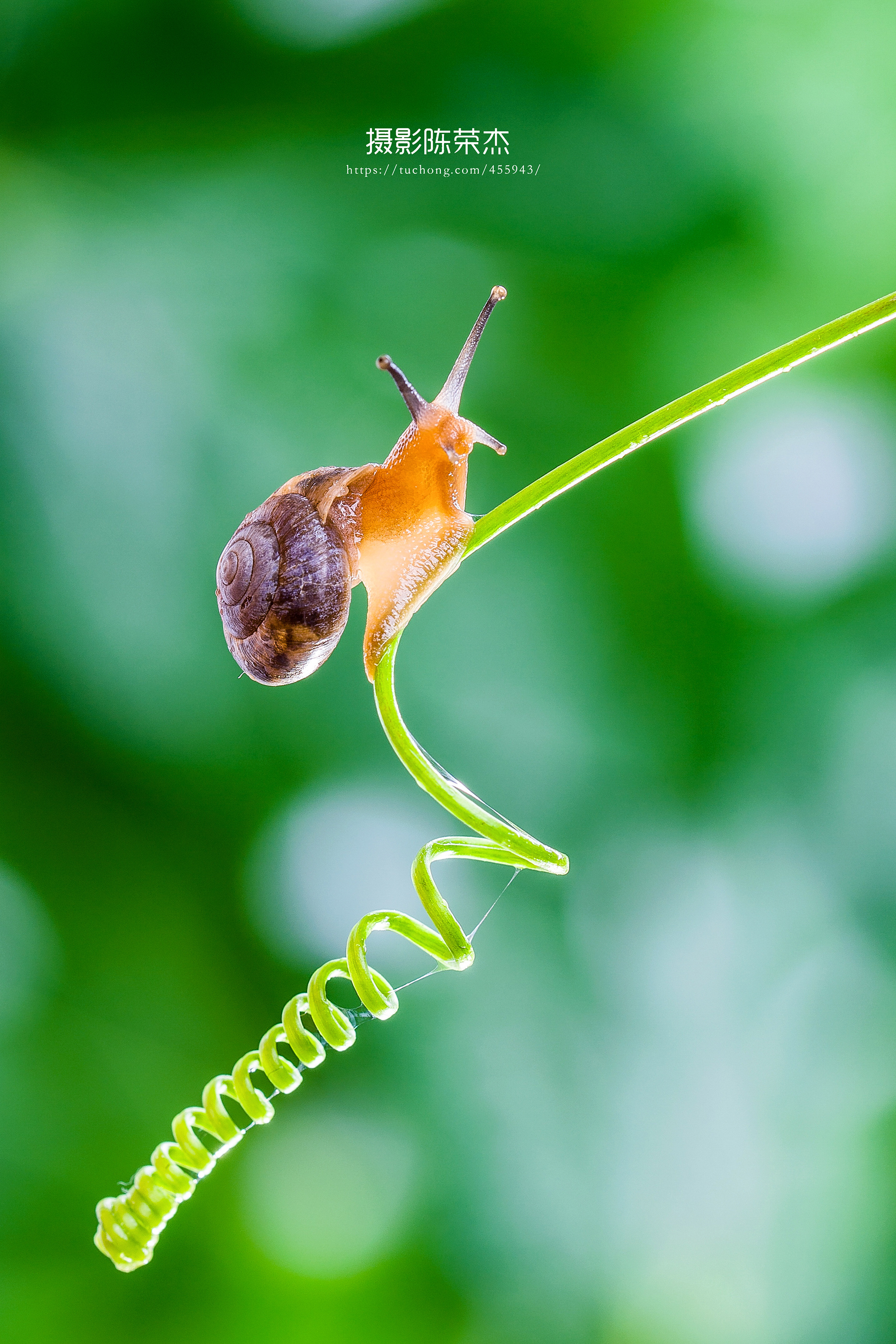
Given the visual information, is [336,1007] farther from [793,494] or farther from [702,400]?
[793,494]

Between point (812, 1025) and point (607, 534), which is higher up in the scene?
point (607, 534)

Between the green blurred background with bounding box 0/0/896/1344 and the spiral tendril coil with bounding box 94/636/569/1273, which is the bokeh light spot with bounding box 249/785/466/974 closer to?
the green blurred background with bounding box 0/0/896/1344

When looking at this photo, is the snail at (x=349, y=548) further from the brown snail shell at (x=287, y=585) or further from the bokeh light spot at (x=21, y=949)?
the bokeh light spot at (x=21, y=949)

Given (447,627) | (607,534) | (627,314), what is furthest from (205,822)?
(627,314)

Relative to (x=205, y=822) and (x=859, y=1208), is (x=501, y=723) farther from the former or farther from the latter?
(x=859, y=1208)

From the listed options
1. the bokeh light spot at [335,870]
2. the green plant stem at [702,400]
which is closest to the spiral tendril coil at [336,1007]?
the green plant stem at [702,400]

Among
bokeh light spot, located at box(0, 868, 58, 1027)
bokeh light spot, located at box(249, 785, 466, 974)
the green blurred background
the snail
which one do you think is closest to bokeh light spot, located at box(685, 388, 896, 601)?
the green blurred background
